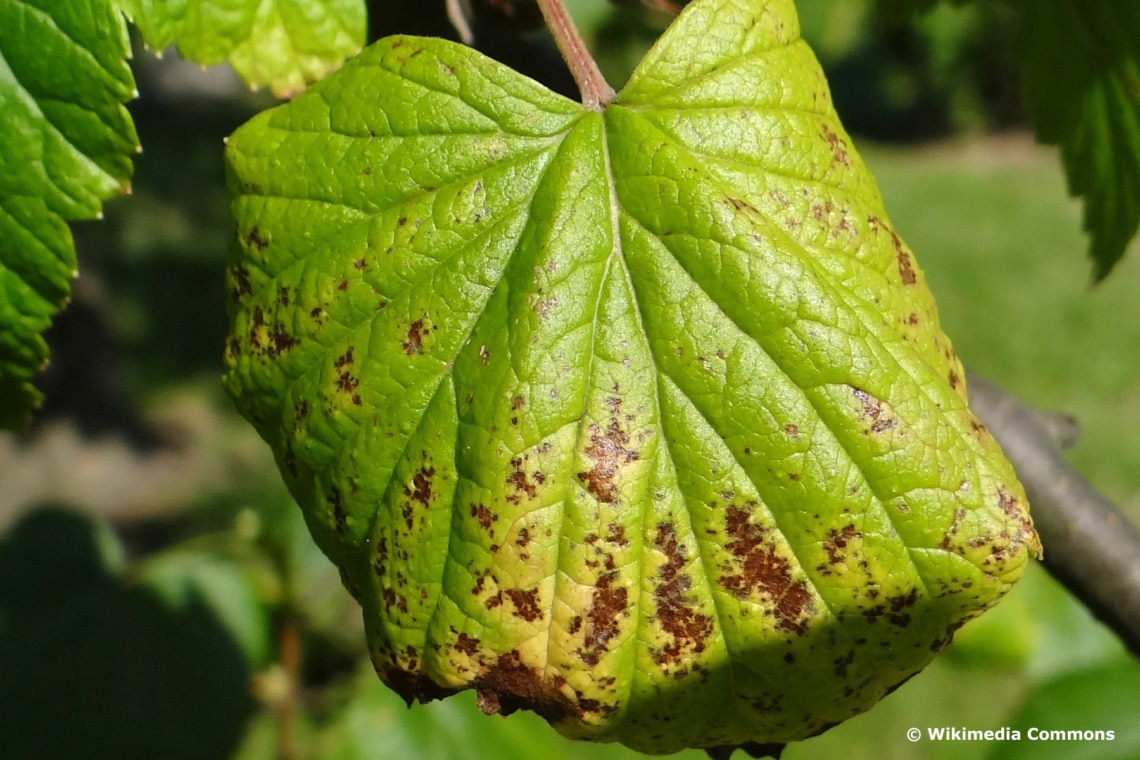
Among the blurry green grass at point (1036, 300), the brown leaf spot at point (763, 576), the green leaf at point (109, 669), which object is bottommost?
the blurry green grass at point (1036, 300)

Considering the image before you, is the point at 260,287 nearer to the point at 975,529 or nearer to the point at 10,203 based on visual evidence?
the point at 10,203

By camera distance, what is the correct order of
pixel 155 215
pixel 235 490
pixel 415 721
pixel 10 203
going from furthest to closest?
1. pixel 155 215
2. pixel 235 490
3. pixel 415 721
4. pixel 10 203

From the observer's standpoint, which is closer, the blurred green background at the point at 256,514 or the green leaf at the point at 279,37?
the green leaf at the point at 279,37

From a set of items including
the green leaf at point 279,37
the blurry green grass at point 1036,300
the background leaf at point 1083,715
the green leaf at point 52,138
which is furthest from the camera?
the blurry green grass at point 1036,300

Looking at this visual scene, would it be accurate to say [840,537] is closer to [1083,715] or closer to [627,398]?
[627,398]

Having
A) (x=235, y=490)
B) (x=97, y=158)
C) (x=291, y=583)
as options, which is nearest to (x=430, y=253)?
(x=97, y=158)

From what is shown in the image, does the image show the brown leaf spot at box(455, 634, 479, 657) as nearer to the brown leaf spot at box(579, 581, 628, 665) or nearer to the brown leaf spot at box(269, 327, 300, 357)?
the brown leaf spot at box(579, 581, 628, 665)

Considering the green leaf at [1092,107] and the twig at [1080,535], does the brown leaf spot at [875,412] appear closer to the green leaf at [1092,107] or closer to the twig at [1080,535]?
the twig at [1080,535]

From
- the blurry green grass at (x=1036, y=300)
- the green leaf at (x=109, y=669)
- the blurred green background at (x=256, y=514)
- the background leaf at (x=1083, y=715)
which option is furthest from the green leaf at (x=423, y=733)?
the blurry green grass at (x=1036, y=300)
